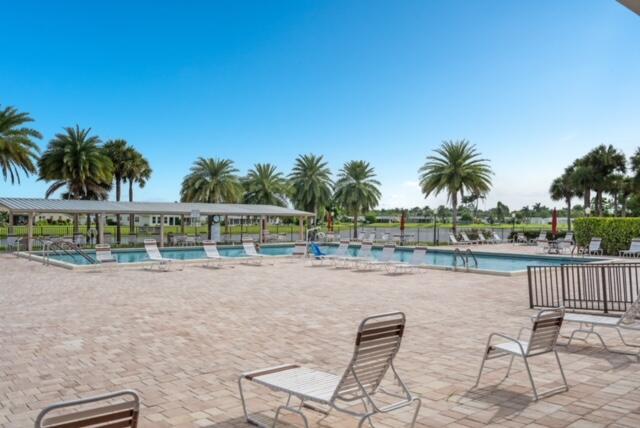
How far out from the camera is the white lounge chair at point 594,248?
79.4 feet

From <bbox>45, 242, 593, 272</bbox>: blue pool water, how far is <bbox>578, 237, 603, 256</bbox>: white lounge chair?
244cm

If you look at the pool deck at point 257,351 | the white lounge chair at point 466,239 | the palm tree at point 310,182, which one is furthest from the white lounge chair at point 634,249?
the palm tree at point 310,182

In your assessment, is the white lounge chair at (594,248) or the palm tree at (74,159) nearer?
the white lounge chair at (594,248)

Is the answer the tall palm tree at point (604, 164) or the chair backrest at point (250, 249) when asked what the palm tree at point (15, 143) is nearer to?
the chair backrest at point (250, 249)

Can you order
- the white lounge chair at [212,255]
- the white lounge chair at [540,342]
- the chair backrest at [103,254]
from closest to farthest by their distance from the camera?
1. the white lounge chair at [540,342]
2. the chair backrest at [103,254]
3. the white lounge chair at [212,255]

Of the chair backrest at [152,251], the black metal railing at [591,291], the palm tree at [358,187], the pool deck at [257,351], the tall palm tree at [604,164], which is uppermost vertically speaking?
the tall palm tree at [604,164]

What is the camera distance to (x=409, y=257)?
1050 inches

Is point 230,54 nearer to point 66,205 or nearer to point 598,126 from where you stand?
point 66,205

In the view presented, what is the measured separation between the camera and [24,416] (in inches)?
173

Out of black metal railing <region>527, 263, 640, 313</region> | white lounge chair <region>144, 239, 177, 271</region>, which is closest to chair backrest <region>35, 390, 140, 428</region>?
black metal railing <region>527, 263, 640, 313</region>

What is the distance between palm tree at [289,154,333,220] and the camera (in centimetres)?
4481

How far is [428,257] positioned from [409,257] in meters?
1.20

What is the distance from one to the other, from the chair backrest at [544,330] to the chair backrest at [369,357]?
1.73 m

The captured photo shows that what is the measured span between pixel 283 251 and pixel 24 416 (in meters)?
25.0
